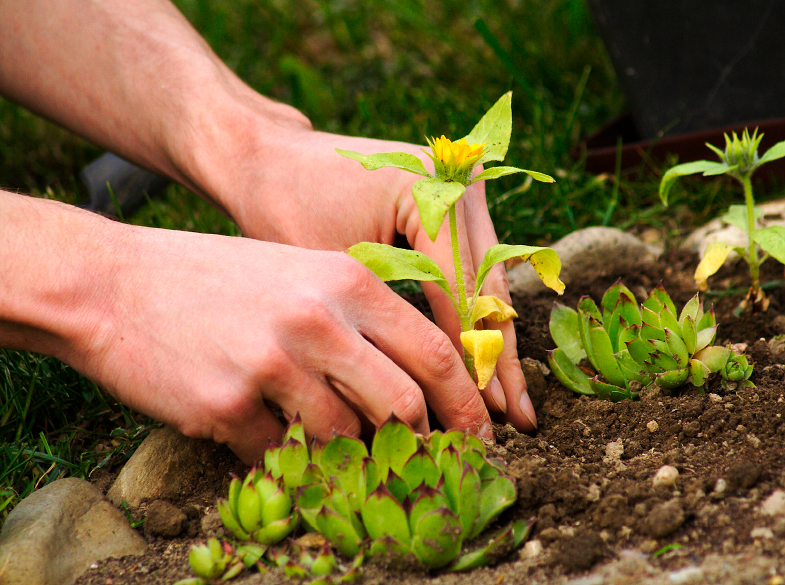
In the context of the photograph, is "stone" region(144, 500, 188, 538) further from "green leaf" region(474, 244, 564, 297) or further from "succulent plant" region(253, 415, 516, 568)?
"green leaf" region(474, 244, 564, 297)

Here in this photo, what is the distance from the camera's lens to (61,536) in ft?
4.37

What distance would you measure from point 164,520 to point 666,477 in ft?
3.30

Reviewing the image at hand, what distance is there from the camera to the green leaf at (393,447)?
1253 mm

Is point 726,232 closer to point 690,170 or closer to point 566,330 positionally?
point 690,170

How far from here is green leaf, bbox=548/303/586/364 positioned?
1754 mm

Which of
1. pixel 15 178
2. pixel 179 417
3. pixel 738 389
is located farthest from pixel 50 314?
pixel 15 178

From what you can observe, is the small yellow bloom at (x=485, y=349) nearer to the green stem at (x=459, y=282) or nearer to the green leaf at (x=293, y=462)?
the green stem at (x=459, y=282)

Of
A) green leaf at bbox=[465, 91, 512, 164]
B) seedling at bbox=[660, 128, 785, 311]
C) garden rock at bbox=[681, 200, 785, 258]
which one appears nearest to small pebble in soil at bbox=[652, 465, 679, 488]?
seedling at bbox=[660, 128, 785, 311]

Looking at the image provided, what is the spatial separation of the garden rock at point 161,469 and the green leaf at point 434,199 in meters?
0.79

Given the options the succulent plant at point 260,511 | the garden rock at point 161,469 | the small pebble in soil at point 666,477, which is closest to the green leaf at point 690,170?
the small pebble in soil at point 666,477

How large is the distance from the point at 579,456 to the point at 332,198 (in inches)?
34.5

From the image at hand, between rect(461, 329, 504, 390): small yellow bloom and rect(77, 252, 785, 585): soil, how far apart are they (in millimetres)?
172

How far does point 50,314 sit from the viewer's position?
4.46 ft

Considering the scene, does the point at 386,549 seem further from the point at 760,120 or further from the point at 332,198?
the point at 760,120
